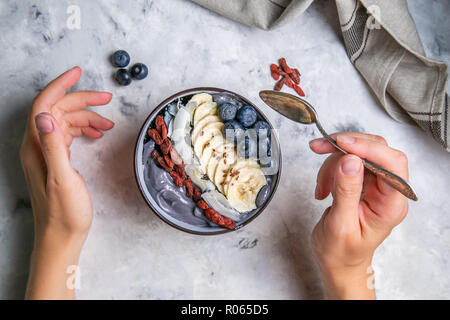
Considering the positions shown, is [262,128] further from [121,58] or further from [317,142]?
[121,58]

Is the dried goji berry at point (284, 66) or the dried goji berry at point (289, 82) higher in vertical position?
the dried goji berry at point (284, 66)

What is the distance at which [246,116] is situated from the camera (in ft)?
3.70

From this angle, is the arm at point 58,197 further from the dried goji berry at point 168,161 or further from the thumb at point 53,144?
the dried goji berry at point 168,161

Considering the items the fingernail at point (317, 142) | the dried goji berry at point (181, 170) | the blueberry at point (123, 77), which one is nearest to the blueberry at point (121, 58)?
the blueberry at point (123, 77)

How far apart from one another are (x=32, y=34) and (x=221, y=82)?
2.03 ft

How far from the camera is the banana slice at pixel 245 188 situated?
1130mm

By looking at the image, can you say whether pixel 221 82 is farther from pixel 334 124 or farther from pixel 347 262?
pixel 347 262

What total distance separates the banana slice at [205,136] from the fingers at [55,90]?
1.41ft

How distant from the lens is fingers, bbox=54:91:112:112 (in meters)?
1.24

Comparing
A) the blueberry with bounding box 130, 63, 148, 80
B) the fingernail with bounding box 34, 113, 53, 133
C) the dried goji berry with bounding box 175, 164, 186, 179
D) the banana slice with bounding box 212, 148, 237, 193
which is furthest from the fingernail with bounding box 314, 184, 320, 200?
the fingernail with bounding box 34, 113, 53, 133

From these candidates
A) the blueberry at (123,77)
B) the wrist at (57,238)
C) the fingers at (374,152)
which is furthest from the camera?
the blueberry at (123,77)

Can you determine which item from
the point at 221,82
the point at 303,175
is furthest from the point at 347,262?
the point at 221,82

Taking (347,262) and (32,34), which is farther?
(32,34)

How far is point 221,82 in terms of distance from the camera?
136 cm
